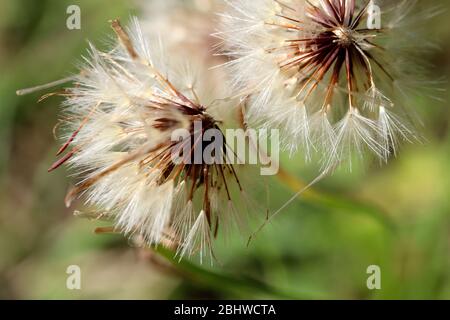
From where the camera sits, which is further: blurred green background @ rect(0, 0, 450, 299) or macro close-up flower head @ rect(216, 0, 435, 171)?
blurred green background @ rect(0, 0, 450, 299)

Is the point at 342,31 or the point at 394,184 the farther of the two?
the point at 394,184

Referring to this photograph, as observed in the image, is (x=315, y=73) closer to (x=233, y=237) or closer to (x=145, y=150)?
(x=145, y=150)

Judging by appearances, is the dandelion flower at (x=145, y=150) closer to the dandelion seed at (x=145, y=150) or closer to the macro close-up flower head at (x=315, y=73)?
the dandelion seed at (x=145, y=150)

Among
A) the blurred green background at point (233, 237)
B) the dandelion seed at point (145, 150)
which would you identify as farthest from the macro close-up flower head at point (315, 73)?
the blurred green background at point (233, 237)

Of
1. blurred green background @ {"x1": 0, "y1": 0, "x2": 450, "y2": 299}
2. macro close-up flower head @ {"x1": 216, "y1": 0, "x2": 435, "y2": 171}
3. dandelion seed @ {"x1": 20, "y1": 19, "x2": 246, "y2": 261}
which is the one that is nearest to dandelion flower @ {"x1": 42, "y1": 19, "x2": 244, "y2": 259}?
dandelion seed @ {"x1": 20, "y1": 19, "x2": 246, "y2": 261}

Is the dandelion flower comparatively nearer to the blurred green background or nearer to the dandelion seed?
the dandelion seed
